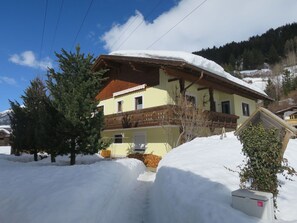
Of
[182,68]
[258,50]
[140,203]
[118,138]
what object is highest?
[258,50]

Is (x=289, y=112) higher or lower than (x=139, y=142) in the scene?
higher

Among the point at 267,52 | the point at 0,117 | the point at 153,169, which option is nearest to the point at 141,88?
the point at 153,169

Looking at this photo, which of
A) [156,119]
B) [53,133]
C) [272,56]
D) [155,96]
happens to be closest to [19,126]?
[53,133]

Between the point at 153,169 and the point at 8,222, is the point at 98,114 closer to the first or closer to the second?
the point at 153,169

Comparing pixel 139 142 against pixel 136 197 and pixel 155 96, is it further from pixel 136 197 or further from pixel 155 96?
pixel 136 197

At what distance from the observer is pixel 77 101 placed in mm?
13539

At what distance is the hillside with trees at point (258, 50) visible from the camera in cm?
9969

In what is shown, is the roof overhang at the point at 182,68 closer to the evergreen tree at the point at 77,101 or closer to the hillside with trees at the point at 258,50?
A: the evergreen tree at the point at 77,101

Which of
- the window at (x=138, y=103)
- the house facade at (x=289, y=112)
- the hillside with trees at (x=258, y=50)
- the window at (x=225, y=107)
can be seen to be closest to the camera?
the window at (x=138, y=103)

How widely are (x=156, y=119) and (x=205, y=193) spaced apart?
34.7ft

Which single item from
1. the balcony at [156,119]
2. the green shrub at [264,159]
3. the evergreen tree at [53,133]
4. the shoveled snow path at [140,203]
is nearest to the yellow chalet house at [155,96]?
the balcony at [156,119]

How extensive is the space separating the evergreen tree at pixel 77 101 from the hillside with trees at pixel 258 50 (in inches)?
3530

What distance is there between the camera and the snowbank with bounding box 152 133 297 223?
4.53 meters

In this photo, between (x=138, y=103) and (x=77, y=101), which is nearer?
(x=77, y=101)
